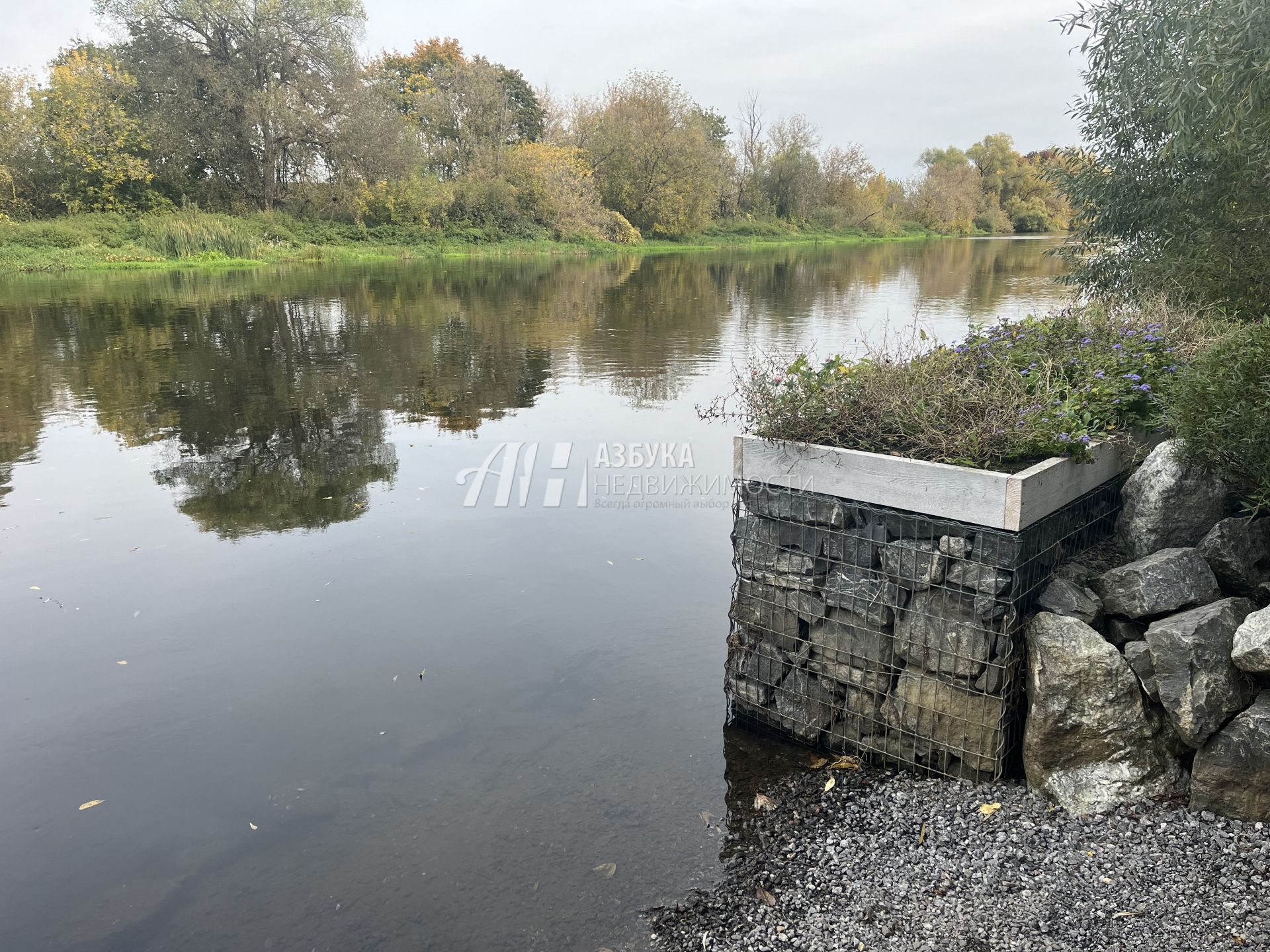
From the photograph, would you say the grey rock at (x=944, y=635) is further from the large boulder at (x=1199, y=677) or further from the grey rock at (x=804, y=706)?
the large boulder at (x=1199, y=677)

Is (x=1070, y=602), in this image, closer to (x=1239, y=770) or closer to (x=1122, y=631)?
(x=1122, y=631)

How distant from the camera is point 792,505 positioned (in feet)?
13.8

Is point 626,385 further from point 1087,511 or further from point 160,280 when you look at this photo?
point 160,280

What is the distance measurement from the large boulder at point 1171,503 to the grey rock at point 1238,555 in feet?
0.49

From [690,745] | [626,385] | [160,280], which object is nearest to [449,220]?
[160,280]

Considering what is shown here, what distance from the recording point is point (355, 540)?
22.1ft

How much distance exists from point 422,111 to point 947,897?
52288 mm

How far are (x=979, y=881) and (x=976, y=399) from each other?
84.2 inches

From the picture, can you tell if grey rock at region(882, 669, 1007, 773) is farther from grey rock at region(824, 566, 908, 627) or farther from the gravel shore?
grey rock at region(824, 566, 908, 627)

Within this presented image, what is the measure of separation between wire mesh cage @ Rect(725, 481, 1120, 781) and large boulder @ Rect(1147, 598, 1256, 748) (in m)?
0.54

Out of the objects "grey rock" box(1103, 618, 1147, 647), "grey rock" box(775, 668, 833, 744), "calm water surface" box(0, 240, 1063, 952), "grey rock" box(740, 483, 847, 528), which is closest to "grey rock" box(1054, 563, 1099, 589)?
"grey rock" box(1103, 618, 1147, 647)

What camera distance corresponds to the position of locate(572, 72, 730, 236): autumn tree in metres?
55.2

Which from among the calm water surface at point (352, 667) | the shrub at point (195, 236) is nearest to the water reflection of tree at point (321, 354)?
the calm water surface at point (352, 667)

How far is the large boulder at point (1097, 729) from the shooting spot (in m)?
3.59
